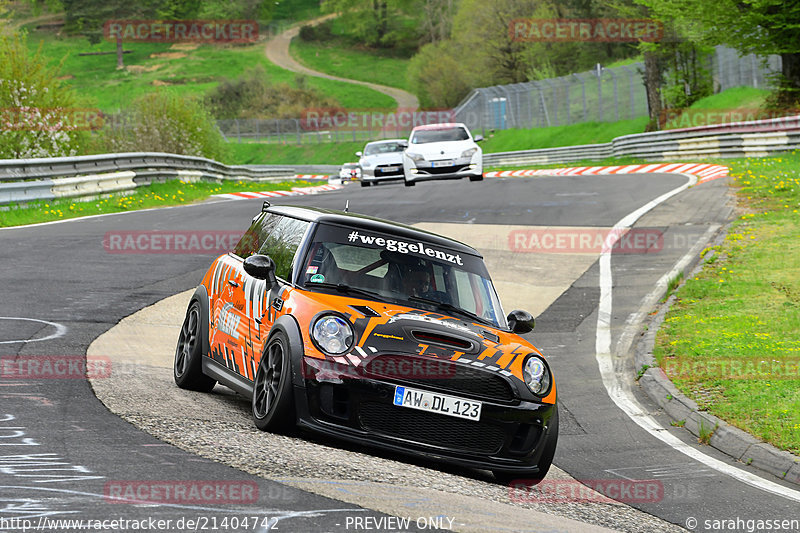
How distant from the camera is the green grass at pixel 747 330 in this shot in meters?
9.01

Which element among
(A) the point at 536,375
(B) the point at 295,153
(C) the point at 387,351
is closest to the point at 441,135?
(A) the point at 536,375

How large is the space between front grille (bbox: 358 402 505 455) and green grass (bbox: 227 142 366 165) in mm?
79301

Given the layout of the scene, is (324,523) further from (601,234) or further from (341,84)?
(341,84)

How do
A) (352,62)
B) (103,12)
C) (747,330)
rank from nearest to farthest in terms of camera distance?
(747,330) → (352,62) → (103,12)

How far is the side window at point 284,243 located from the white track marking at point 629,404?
3533 millimetres

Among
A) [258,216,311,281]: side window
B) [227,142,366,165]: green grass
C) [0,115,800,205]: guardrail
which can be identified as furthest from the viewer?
[227,142,366,165]: green grass

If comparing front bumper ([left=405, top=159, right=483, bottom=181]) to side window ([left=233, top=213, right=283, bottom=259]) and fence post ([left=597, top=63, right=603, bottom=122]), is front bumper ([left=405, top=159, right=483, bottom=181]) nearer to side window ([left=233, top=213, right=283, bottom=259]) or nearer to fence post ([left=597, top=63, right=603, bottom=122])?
side window ([left=233, top=213, right=283, bottom=259])

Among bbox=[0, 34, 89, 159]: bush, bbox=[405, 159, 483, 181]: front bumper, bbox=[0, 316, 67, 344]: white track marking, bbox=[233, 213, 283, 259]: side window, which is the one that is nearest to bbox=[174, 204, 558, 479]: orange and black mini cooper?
bbox=[233, 213, 283, 259]: side window

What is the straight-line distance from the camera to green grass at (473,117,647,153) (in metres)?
54.7

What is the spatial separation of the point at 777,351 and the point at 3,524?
859cm

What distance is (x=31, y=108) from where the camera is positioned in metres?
27.1

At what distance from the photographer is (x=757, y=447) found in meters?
7.98

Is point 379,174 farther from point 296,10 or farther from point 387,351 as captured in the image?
point 296,10

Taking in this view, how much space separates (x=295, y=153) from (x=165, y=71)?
50255 mm
